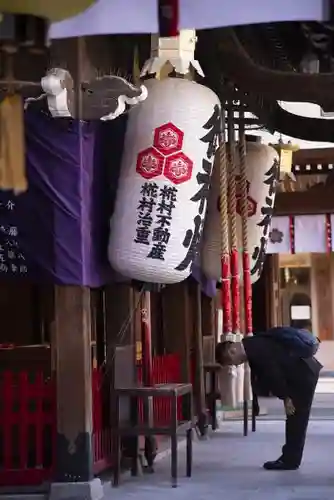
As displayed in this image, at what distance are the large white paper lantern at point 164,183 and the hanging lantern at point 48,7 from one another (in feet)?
8.48

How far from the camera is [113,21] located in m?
6.59

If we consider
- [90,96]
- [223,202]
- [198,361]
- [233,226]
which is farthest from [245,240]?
[90,96]

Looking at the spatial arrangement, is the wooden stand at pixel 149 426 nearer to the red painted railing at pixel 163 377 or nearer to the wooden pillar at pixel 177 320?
the red painted railing at pixel 163 377

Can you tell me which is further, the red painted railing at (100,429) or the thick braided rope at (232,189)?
the thick braided rope at (232,189)

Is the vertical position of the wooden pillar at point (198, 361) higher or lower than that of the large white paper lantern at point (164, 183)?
lower

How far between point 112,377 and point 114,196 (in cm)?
189

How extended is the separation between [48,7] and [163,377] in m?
6.17

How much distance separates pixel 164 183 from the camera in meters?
8.88

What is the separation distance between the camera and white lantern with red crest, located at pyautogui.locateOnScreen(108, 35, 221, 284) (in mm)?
8867

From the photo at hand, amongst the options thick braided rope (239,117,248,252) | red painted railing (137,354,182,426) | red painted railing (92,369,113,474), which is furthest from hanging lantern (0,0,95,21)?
thick braided rope (239,117,248,252)

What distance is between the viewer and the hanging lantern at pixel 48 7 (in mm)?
6293

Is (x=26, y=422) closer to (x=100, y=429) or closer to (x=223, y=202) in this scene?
(x=100, y=429)

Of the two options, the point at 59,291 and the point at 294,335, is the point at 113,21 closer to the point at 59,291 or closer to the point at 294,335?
the point at 59,291

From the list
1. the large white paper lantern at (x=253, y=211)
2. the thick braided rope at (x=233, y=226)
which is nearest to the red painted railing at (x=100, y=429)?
the thick braided rope at (x=233, y=226)
